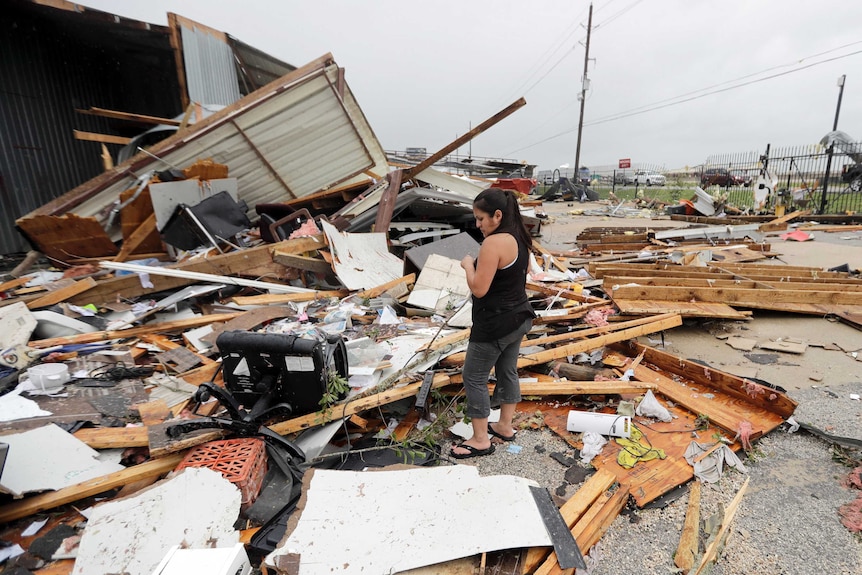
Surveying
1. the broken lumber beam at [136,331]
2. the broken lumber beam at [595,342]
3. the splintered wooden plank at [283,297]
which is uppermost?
Answer: the splintered wooden plank at [283,297]

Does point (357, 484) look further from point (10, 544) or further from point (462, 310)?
point (462, 310)

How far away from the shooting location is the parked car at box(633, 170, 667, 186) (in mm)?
31061

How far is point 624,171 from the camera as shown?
36250 millimetres

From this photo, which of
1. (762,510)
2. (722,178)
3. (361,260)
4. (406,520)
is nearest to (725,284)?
(762,510)

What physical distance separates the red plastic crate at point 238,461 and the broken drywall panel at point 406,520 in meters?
0.34

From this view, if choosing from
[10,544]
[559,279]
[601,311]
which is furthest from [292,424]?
[559,279]

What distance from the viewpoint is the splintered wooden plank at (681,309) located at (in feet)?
14.7

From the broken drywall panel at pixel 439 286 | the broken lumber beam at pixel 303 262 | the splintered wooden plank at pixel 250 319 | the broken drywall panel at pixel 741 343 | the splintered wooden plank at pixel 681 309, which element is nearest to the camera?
the splintered wooden plank at pixel 250 319

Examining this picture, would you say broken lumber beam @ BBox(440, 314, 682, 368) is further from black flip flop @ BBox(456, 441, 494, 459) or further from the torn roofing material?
the torn roofing material

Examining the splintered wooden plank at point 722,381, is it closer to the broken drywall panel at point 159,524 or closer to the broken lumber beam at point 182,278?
the broken drywall panel at point 159,524

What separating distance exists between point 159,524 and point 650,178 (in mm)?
36845

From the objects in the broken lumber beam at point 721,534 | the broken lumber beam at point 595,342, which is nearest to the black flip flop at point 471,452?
the broken lumber beam at point 595,342

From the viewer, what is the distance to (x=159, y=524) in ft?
6.43

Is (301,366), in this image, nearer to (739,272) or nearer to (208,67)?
(739,272)
